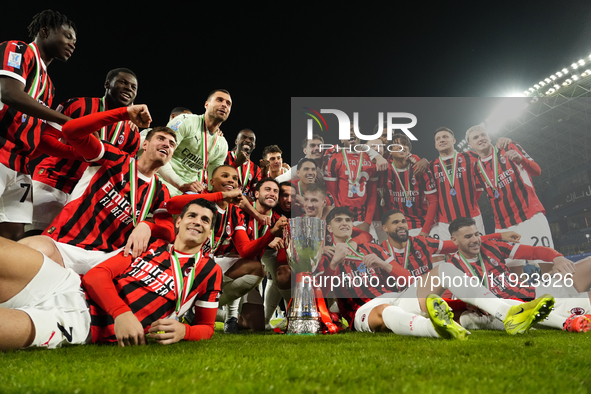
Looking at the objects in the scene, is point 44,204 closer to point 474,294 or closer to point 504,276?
point 474,294

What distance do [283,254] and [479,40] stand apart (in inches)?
464

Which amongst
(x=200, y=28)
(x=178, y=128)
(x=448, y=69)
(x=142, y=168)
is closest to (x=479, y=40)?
(x=448, y=69)

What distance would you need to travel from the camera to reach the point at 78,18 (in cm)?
1078

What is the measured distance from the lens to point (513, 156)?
16.4ft

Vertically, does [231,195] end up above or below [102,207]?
above

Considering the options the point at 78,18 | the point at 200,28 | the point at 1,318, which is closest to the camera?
the point at 1,318

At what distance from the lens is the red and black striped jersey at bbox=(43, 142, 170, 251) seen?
2.62 meters

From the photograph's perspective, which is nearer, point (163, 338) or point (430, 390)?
point (430, 390)

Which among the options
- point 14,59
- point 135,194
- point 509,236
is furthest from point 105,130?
point 509,236

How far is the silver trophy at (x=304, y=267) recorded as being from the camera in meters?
2.95

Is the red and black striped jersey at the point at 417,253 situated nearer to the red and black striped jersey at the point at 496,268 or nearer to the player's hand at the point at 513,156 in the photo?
the red and black striped jersey at the point at 496,268

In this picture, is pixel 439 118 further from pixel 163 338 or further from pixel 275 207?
pixel 163 338

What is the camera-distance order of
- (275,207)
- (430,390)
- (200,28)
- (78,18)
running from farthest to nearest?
(200,28), (78,18), (275,207), (430,390)

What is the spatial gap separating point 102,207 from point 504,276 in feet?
13.3
